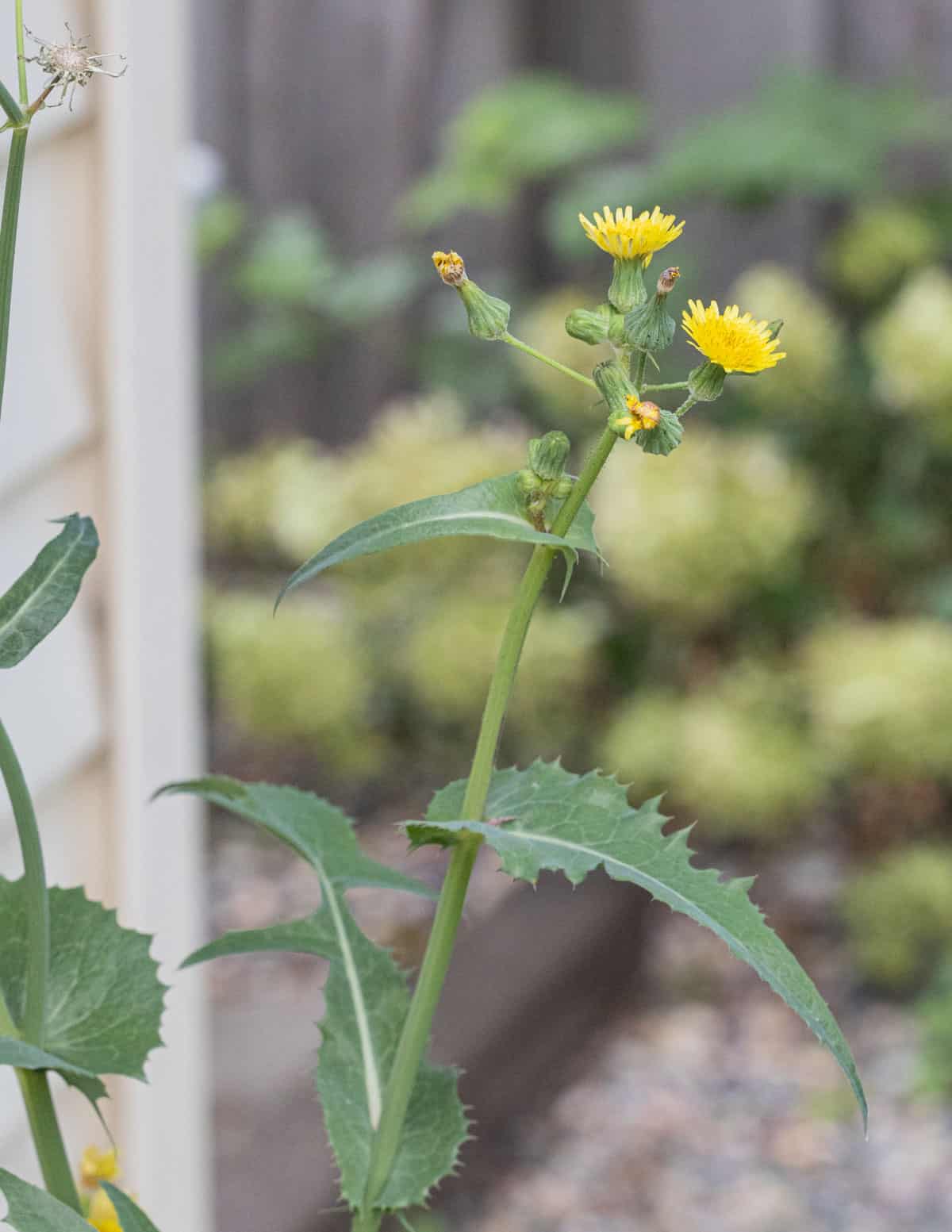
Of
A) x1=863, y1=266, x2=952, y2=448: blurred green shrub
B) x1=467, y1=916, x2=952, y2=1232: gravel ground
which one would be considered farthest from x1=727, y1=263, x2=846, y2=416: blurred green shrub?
x1=467, y1=916, x2=952, y2=1232: gravel ground

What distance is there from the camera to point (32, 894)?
7.0 inches

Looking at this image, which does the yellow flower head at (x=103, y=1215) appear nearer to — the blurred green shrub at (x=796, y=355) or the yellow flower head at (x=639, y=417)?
the yellow flower head at (x=639, y=417)

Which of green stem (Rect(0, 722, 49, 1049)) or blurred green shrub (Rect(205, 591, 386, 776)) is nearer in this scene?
green stem (Rect(0, 722, 49, 1049))

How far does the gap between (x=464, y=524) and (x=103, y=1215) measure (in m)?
0.13

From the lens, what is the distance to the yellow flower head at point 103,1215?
0.21 metres

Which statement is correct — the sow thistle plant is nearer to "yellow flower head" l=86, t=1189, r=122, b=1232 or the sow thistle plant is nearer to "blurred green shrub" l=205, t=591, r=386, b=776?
"yellow flower head" l=86, t=1189, r=122, b=1232

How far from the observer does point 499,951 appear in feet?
4.50

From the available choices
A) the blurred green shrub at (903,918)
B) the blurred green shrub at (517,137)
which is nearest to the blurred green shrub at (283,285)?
the blurred green shrub at (517,137)

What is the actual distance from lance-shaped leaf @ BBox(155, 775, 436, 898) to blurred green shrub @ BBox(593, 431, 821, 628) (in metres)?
1.20

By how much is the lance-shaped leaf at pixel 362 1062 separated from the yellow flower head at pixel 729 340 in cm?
10

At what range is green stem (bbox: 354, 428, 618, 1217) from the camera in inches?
6.8

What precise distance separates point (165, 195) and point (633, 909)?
42.0 inches

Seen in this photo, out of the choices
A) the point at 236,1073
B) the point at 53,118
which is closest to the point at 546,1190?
the point at 236,1073

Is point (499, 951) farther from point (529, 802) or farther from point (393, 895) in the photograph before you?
point (529, 802)
